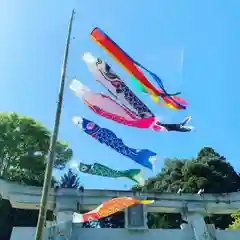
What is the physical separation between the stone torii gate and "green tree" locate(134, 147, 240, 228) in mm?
9458

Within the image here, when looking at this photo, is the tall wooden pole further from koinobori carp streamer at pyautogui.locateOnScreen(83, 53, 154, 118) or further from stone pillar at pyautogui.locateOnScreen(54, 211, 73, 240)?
stone pillar at pyautogui.locateOnScreen(54, 211, 73, 240)

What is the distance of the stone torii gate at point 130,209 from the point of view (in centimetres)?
1650

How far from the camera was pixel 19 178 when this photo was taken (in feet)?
98.0

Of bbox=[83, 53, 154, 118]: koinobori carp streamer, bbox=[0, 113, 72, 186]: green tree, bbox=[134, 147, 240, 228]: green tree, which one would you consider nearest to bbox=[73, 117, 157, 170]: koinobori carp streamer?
bbox=[83, 53, 154, 118]: koinobori carp streamer

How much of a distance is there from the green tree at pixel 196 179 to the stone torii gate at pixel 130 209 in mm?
9458

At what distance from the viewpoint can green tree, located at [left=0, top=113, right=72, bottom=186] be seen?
30.7 m

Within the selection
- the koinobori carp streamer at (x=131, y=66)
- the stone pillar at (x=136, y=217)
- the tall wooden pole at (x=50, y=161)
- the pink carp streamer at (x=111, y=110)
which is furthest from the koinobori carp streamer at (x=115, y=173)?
the tall wooden pole at (x=50, y=161)

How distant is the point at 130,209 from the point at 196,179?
50.0 ft

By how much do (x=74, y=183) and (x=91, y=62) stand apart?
2443 centimetres

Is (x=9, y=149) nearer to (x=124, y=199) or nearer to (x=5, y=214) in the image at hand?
(x=5, y=214)

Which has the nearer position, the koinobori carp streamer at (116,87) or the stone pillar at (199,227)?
the koinobori carp streamer at (116,87)

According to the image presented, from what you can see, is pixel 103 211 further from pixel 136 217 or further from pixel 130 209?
pixel 136 217

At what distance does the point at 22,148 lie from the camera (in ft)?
106

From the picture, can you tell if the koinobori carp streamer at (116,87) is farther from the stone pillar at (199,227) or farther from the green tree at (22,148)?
the green tree at (22,148)
